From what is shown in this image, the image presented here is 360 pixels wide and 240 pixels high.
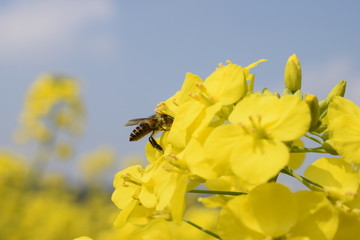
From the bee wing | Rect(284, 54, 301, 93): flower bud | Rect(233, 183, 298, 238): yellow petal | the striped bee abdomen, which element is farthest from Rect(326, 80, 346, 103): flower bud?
the bee wing

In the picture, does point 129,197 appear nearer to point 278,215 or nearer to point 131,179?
point 131,179

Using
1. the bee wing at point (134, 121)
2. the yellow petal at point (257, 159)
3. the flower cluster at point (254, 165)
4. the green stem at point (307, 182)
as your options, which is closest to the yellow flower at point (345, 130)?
the flower cluster at point (254, 165)

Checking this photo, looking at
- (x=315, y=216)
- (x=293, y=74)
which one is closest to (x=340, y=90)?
(x=293, y=74)

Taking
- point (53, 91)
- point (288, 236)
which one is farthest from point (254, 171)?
point (53, 91)

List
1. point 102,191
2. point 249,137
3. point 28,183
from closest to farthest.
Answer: point 249,137 → point 28,183 → point 102,191

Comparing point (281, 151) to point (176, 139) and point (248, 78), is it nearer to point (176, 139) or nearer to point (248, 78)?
point (176, 139)

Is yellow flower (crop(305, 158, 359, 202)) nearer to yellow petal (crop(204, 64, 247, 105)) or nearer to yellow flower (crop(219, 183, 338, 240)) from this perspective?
yellow flower (crop(219, 183, 338, 240))

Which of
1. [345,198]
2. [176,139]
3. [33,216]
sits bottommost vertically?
[33,216]
